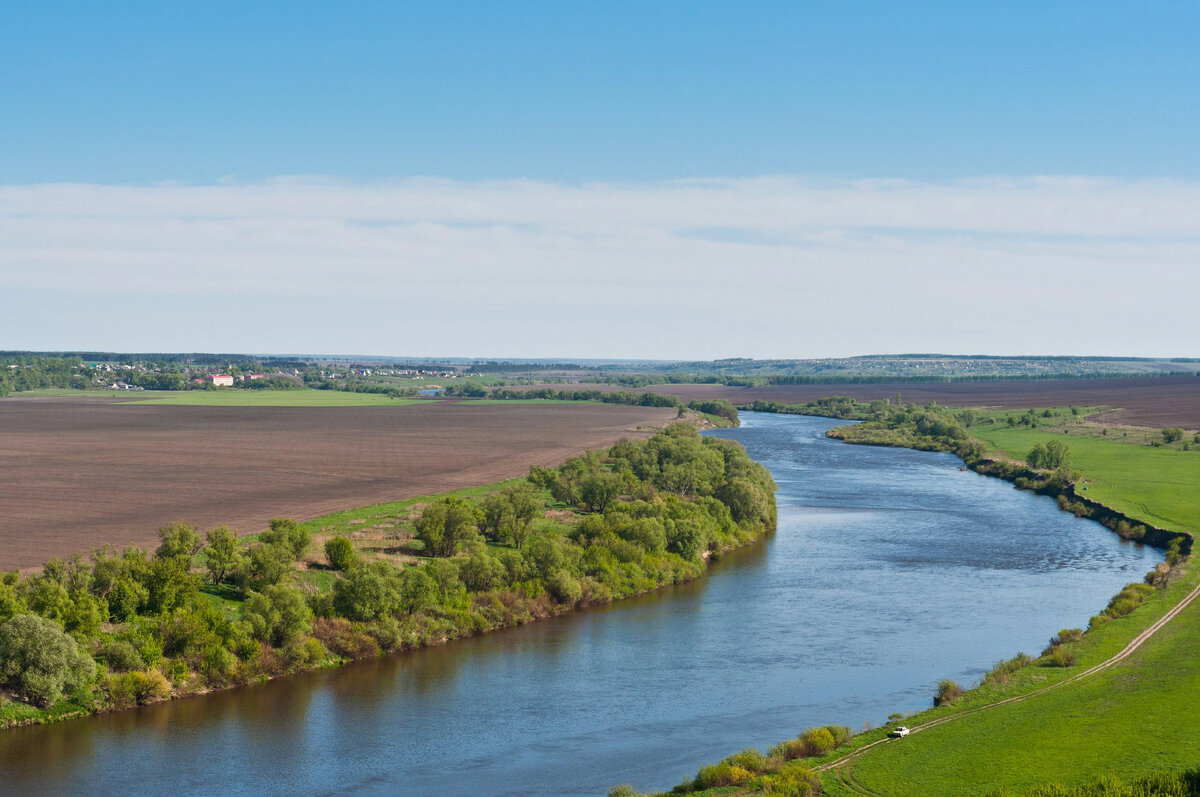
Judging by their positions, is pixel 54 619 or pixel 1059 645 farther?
pixel 1059 645

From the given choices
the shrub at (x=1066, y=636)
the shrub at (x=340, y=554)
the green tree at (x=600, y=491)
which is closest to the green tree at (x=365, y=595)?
the shrub at (x=340, y=554)

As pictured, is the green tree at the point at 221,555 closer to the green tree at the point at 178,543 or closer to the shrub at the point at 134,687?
the green tree at the point at 178,543

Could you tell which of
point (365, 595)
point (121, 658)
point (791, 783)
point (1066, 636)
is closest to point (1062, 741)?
point (791, 783)

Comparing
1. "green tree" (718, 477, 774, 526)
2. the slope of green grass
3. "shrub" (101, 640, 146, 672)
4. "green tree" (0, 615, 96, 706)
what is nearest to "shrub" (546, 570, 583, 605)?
"shrub" (101, 640, 146, 672)

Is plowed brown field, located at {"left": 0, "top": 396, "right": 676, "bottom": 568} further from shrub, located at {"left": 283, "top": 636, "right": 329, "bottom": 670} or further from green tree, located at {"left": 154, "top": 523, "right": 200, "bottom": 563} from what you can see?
shrub, located at {"left": 283, "top": 636, "right": 329, "bottom": 670}

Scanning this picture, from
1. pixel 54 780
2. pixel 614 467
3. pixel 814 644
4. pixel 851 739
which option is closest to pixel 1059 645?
pixel 814 644

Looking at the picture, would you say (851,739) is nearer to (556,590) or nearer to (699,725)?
(699,725)

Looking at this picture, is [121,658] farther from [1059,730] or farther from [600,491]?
[600,491]
